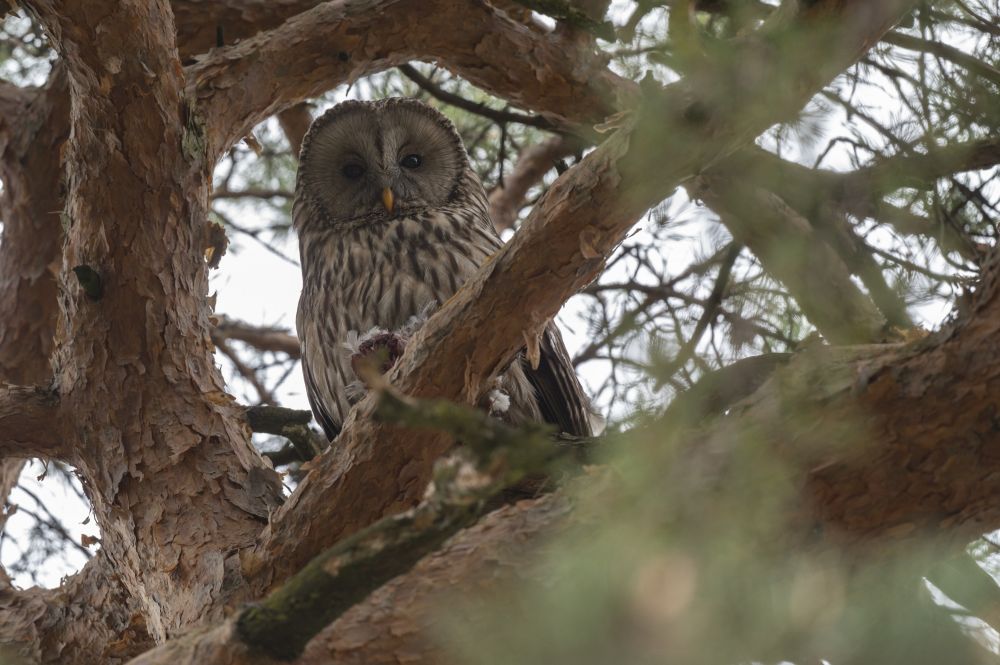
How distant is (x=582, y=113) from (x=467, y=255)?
32.6 inches

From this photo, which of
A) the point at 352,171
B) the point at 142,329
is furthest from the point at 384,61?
the point at 142,329

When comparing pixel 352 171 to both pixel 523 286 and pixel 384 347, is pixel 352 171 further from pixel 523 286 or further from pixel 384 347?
pixel 523 286

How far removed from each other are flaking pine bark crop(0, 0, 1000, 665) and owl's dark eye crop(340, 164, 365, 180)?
743 mm

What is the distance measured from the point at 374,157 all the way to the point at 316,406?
1.12 meters

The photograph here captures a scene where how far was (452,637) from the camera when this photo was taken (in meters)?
2.00

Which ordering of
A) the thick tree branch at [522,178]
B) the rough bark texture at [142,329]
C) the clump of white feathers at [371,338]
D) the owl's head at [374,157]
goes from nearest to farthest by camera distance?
the rough bark texture at [142,329] → the clump of white feathers at [371,338] → the owl's head at [374,157] → the thick tree branch at [522,178]

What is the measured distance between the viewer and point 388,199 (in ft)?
14.4

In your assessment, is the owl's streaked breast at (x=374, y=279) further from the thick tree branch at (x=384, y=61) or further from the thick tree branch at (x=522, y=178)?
the thick tree branch at (x=522, y=178)

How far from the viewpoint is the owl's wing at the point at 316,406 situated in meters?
4.17

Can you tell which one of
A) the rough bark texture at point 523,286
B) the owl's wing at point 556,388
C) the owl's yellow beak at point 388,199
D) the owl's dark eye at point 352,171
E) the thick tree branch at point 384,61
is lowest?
the rough bark texture at point 523,286

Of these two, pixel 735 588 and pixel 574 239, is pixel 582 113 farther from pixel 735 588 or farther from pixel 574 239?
pixel 735 588

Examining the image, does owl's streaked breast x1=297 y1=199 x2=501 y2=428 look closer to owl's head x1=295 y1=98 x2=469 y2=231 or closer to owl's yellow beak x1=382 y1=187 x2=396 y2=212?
Result: owl's yellow beak x1=382 y1=187 x2=396 y2=212

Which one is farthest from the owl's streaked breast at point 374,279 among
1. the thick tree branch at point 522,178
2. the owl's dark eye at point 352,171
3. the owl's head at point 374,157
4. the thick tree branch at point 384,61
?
the thick tree branch at point 522,178

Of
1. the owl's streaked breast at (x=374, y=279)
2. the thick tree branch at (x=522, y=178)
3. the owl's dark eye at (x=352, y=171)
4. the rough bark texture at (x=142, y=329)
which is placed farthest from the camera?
the thick tree branch at (x=522, y=178)
